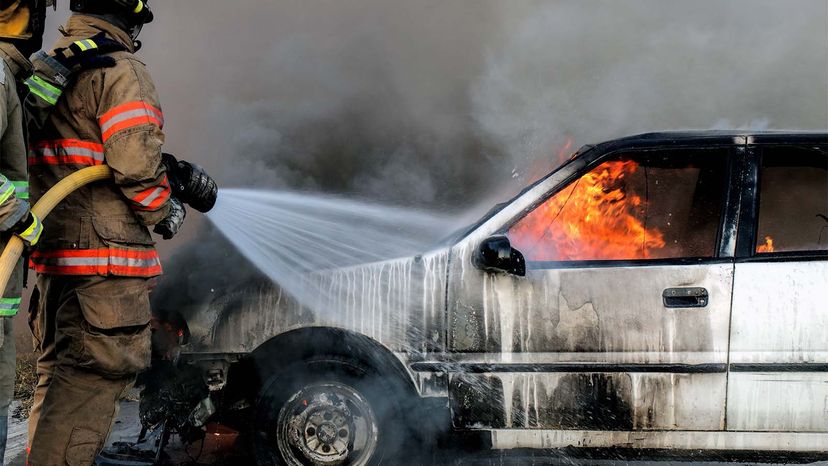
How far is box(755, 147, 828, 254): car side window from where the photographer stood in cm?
313

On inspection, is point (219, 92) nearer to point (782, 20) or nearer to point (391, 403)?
point (391, 403)

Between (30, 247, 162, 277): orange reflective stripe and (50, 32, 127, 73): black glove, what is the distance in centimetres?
77

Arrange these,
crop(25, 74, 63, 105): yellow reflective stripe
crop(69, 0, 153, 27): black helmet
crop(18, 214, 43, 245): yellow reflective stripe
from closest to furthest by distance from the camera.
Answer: crop(18, 214, 43, 245): yellow reflective stripe
crop(25, 74, 63, 105): yellow reflective stripe
crop(69, 0, 153, 27): black helmet

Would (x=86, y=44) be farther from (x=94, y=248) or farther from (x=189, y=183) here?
(x=94, y=248)

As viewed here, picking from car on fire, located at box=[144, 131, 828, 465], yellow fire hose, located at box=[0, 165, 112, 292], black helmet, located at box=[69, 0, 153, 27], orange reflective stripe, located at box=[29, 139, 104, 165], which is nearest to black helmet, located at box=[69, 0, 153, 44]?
black helmet, located at box=[69, 0, 153, 27]

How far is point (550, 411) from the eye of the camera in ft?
9.95

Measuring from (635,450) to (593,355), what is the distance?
0.52 metres

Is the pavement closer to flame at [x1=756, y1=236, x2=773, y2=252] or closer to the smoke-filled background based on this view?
flame at [x1=756, y1=236, x2=773, y2=252]

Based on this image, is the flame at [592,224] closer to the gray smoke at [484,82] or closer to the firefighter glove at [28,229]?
the firefighter glove at [28,229]

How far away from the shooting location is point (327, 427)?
3.20m

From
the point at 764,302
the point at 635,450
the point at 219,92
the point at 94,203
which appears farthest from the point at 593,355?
the point at 219,92

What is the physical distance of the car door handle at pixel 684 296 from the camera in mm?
2994

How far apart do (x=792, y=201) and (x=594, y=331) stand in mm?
1431

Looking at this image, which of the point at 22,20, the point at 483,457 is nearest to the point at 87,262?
the point at 22,20
